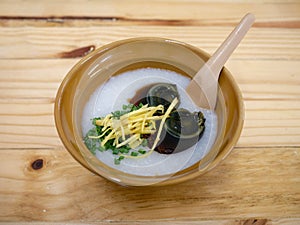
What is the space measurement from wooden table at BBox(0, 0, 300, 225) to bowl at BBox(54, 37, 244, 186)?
4.4 inches

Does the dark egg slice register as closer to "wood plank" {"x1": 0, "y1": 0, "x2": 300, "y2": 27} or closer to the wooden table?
the wooden table

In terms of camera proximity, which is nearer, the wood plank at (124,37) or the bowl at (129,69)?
the bowl at (129,69)

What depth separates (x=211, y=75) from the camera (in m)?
0.84

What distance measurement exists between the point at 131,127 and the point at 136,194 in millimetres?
155

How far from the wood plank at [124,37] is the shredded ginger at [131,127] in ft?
1.11

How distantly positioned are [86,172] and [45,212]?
12 cm

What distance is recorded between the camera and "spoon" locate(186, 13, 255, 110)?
84cm

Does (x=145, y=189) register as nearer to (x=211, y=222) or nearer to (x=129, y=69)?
(x=211, y=222)

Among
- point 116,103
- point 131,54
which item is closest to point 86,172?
point 116,103

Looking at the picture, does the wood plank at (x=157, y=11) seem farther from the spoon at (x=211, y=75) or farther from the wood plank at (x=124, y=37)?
the spoon at (x=211, y=75)

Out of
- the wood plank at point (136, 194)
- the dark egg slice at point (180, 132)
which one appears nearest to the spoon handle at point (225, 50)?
the dark egg slice at point (180, 132)

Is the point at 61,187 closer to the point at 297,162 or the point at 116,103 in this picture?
the point at 116,103

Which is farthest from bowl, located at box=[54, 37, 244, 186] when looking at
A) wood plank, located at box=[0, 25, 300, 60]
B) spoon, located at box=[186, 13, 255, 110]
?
wood plank, located at box=[0, 25, 300, 60]

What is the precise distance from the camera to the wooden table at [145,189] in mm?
820
